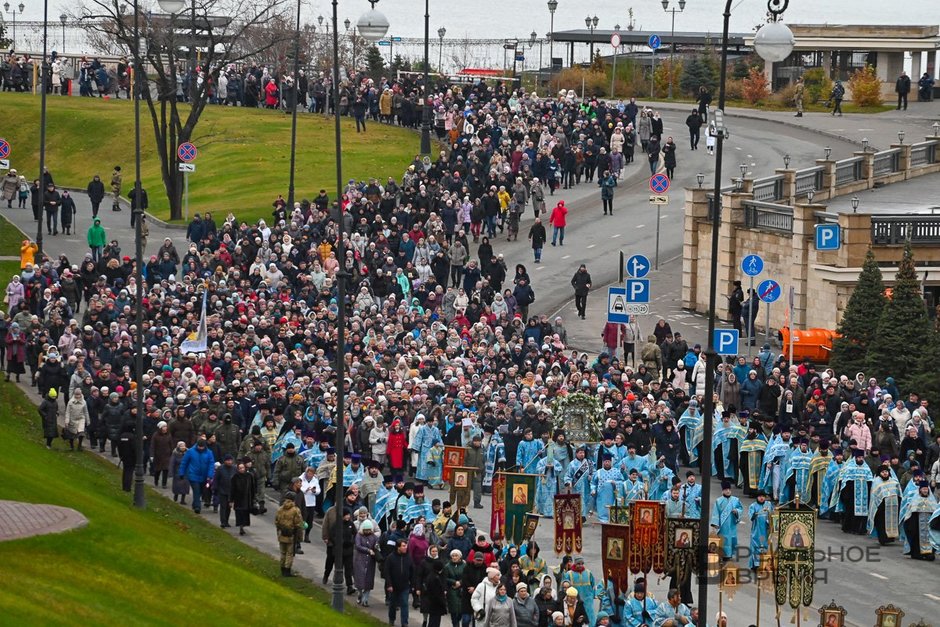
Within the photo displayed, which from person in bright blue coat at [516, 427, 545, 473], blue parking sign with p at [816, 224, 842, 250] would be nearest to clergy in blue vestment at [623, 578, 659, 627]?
person in bright blue coat at [516, 427, 545, 473]

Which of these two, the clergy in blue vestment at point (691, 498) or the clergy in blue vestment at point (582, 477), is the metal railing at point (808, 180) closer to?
the clergy in blue vestment at point (582, 477)

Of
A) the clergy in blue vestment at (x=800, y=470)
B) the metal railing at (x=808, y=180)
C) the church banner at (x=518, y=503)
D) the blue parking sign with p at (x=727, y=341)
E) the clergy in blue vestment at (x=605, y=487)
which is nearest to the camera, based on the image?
the church banner at (x=518, y=503)

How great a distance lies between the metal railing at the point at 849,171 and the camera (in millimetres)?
49844

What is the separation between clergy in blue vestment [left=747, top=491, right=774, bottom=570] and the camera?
88.5ft

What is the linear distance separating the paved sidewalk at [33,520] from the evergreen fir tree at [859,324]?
17.8 metres

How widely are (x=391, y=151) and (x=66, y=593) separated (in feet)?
135

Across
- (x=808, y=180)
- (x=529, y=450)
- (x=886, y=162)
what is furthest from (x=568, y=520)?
(x=886, y=162)

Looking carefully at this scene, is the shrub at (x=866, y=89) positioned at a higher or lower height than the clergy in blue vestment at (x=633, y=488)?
higher

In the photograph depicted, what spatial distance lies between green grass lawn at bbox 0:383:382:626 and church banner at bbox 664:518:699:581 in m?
3.97

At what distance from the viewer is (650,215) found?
176 ft

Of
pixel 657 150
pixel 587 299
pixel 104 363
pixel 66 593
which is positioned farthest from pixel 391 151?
pixel 66 593

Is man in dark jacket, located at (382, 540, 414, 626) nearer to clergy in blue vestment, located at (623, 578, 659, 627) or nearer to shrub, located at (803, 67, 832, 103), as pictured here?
clergy in blue vestment, located at (623, 578, 659, 627)

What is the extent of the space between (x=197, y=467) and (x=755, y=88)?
49491mm

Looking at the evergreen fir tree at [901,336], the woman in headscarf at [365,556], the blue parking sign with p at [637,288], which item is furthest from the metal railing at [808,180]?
the woman in headscarf at [365,556]
